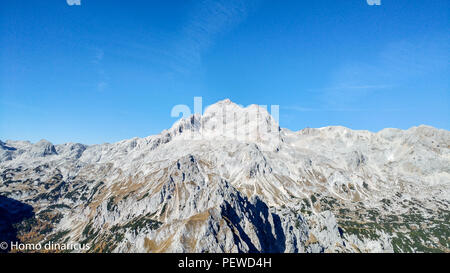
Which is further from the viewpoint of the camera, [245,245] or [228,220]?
[228,220]
